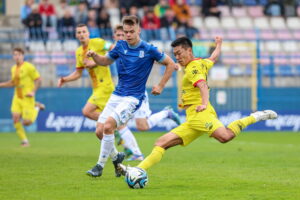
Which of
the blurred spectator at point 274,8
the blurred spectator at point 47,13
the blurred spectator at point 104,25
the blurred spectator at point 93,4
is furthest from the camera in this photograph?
the blurred spectator at point 274,8

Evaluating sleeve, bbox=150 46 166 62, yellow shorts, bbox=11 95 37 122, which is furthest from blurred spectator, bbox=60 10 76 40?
sleeve, bbox=150 46 166 62

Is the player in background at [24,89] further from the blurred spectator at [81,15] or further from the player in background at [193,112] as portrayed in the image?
the player in background at [193,112]

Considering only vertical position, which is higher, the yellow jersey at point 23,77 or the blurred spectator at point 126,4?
the blurred spectator at point 126,4

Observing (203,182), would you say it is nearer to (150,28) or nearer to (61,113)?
(61,113)

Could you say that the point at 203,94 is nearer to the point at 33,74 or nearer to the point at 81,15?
the point at 33,74

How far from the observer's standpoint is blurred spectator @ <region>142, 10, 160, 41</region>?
25.8 meters

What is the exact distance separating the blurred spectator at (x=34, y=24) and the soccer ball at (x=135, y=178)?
16.4 m

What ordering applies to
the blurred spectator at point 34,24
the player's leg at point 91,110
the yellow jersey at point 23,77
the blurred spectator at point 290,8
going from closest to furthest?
the player's leg at point 91,110, the yellow jersey at point 23,77, the blurred spectator at point 34,24, the blurred spectator at point 290,8

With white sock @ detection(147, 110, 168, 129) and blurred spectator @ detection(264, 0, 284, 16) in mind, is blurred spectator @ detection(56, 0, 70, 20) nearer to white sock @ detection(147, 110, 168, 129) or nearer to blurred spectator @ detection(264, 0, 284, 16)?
blurred spectator @ detection(264, 0, 284, 16)

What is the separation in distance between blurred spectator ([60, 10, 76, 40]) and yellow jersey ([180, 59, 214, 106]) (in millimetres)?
15304

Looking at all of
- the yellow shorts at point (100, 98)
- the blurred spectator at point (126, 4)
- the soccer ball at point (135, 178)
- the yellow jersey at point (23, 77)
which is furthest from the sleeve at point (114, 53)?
the blurred spectator at point (126, 4)

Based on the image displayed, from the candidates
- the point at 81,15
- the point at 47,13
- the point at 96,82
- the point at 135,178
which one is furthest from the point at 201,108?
the point at 47,13

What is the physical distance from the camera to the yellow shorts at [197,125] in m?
10.5

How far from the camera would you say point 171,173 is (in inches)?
463
